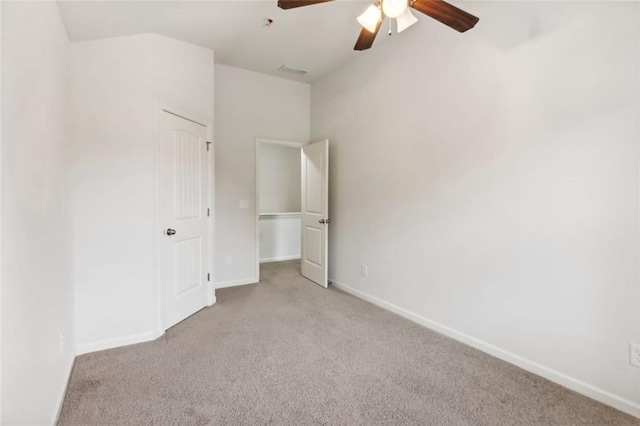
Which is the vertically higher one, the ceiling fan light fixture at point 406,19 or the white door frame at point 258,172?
the ceiling fan light fixture at point 406,19

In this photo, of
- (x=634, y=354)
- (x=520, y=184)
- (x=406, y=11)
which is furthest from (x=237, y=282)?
(x=634, y=354)

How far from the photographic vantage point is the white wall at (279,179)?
645 cm

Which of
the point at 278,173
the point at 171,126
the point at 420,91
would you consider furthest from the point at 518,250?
the point at 278,173

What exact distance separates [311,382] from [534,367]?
155 centimetres

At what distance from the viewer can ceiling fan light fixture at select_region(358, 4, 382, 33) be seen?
1.91 meters

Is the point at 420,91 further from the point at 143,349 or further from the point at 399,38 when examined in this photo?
the point at 143,349

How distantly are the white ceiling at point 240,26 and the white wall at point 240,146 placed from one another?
35 cm

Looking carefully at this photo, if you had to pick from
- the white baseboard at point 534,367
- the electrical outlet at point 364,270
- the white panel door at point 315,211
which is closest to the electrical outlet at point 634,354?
the white baseboard at point 534,367

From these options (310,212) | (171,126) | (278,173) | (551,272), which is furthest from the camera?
(278,173)

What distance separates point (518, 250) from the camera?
2232 mm

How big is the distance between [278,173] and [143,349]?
4587 millimetres

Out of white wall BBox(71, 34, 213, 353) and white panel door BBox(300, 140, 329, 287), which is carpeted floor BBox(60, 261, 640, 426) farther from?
white panel door BBox(300, 140, 329, 287)

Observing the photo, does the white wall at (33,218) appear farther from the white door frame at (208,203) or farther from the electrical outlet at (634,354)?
the electrical outlet at (634,354)

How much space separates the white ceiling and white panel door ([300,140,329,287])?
1.12m
